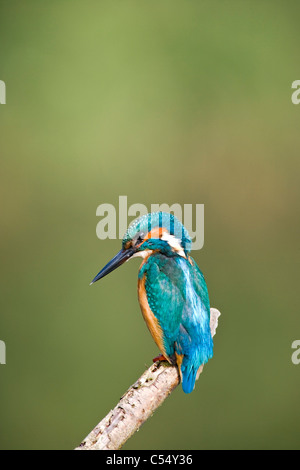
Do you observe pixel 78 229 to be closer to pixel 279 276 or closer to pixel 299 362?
pixel 279 276

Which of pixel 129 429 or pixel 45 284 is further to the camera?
pixel 45 284

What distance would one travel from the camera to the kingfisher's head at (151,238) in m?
2.04

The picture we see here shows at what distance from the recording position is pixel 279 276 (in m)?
4.45

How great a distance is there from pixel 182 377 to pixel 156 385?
0.12m

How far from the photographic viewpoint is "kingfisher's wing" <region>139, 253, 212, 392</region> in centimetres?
200

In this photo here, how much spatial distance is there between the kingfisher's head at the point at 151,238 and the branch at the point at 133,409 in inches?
14.6

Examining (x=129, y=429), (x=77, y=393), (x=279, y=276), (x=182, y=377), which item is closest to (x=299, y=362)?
(x=279, y=276)
